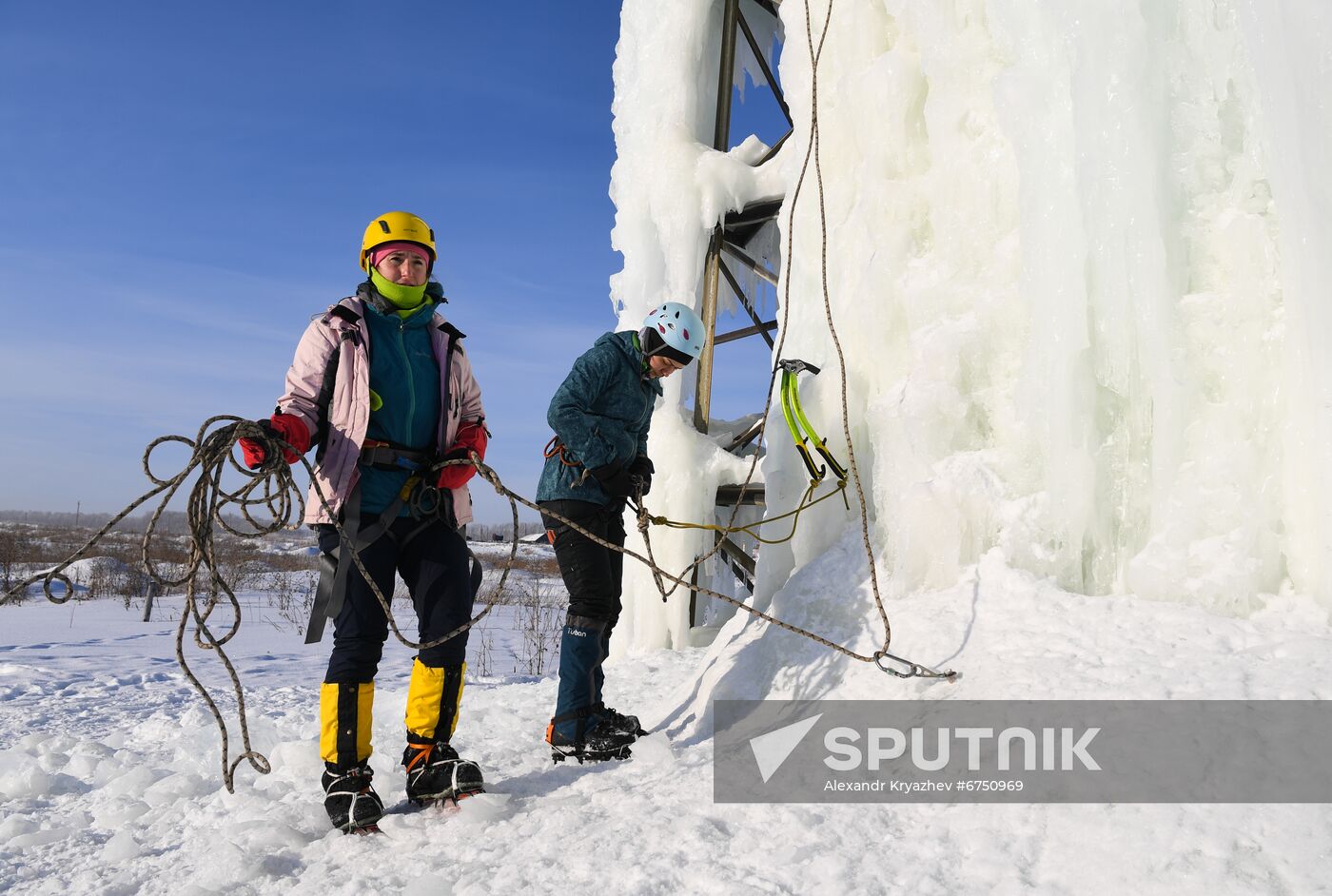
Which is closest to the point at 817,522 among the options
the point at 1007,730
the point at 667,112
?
the point at 1007,730

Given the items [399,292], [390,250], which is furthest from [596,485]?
[390,250]

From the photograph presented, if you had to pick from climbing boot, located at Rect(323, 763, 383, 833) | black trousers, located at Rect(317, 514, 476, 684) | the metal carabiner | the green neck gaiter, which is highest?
the green neck gaiter

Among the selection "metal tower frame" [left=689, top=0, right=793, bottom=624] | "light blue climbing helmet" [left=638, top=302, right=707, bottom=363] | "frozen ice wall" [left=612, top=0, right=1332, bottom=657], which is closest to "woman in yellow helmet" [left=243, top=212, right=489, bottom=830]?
"light blue climbing helmet" [left=638, top=302, right=707, bottom=363]

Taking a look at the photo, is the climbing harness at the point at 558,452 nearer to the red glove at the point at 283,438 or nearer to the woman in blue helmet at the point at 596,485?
the woman in blue helmet at the point at 596,485

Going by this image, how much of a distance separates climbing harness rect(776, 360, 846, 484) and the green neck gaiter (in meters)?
1.80

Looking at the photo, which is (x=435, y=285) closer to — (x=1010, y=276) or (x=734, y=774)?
(x=734, y=774)

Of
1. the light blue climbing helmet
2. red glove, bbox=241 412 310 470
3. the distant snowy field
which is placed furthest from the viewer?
the light blue climbing helmet

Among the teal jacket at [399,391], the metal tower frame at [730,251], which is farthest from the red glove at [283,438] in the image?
the metal tower frame at [730,251]

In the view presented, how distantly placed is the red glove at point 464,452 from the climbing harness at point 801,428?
4.94 ft

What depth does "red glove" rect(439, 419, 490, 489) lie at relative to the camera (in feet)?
8.72

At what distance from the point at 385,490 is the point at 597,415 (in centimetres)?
89

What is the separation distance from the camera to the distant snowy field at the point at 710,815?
72.1 inches

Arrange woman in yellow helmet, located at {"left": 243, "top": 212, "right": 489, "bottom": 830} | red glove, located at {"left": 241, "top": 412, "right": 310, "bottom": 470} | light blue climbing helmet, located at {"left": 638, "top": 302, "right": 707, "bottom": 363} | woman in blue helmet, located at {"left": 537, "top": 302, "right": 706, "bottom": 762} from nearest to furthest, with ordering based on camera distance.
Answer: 1. red glove, located at {"left": 241, "top": 412, "right": 310, "bottom": 470}
2. woman in yellow helmet, located at {"left": 243, "top": 212, "right": 489, "bottom": 830}
3. woman in blue helmet, located at {"left": 537, "top": 302, "right": 706, "bottom": 762}
4. light blue climbing helmet, located at {"left": 638, "top": 302, "right": 707, "bottom": 363}

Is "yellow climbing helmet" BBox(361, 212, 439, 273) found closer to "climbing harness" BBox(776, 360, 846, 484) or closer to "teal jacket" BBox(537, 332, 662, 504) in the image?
"teal jacket" BBox(537, 332, 662, 504)
